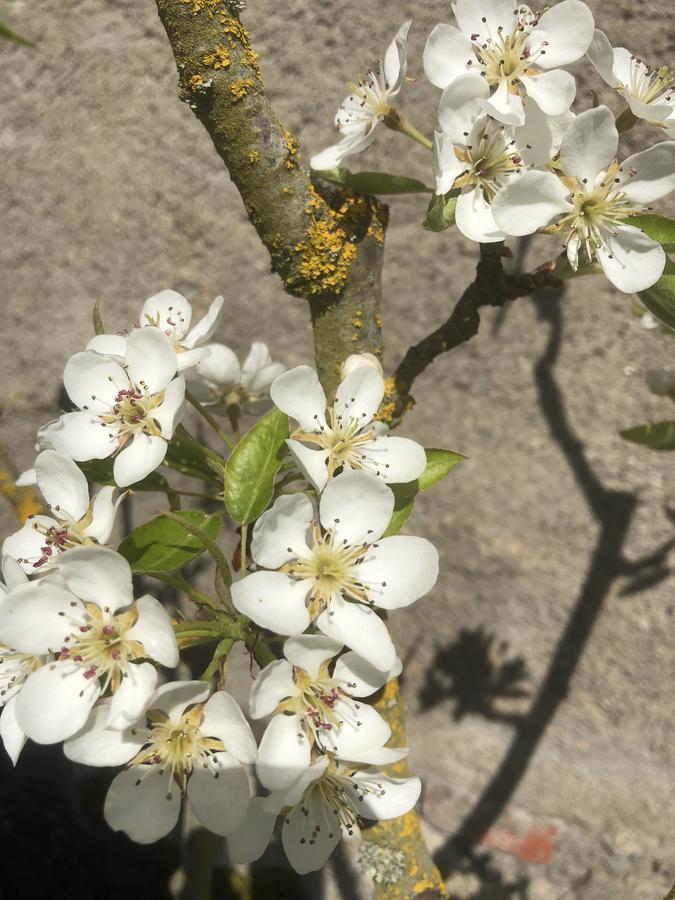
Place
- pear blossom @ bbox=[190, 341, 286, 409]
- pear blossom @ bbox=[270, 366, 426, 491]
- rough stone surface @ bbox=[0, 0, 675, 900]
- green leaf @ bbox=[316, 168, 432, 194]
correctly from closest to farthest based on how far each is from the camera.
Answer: pear blossom @ bbox=[270, 366, 426, 491], green leaf @ bbox=[316, 168, 432, 194], pear blossom @ bbox=[190, 341, 286, 409], rough stone surface @ bbox=[0, 0, 675, 900]

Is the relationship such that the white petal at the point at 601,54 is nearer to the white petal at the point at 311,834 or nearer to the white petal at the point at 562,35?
the white petal at the point at 562,35

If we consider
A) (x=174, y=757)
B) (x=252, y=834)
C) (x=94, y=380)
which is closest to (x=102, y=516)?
(x=94, y=380)

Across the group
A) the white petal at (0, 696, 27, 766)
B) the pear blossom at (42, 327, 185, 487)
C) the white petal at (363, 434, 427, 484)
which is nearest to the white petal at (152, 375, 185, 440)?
the pear blossom at (42, 327, 185, 487)

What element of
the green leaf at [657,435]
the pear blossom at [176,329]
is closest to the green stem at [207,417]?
the pear blossom at [176,329]

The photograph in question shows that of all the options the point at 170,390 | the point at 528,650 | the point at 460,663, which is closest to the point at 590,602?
the point at 528,650

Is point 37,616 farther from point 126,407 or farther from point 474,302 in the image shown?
point 474,302

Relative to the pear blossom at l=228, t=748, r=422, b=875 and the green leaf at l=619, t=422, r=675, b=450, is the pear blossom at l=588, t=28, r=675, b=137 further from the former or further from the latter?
the pear blossom at l=228, t=748, r=422, b=875

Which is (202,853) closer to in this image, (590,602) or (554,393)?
(590,602)
